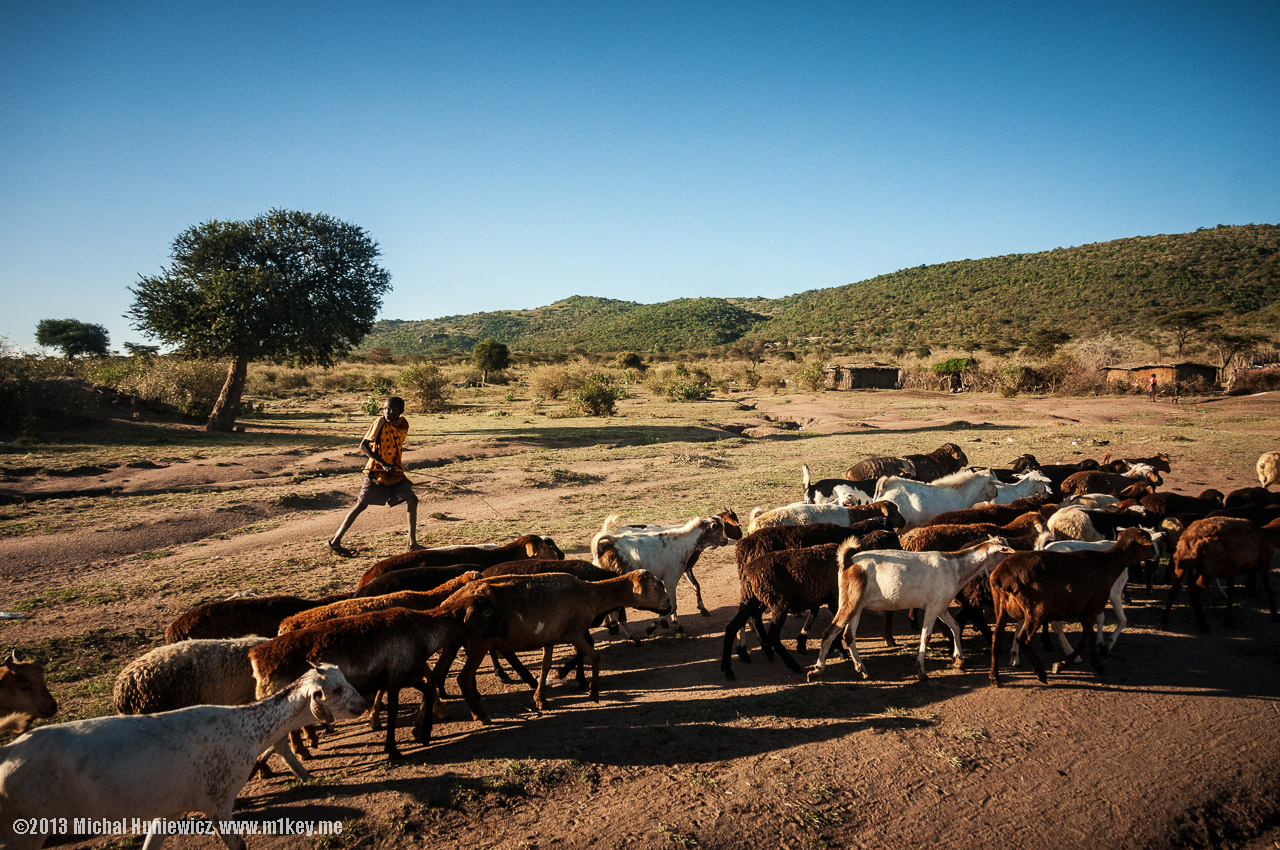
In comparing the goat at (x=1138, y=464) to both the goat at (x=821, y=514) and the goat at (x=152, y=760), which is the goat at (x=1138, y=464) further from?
the goat at (x=152, y=760)

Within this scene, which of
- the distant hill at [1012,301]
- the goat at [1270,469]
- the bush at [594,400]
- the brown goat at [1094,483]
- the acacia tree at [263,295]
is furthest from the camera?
the distant hill at [1012,301]

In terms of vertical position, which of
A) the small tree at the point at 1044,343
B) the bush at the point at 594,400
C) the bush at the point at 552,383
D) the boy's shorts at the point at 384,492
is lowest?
the boy's shorts at the point at 384,492

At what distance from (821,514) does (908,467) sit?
14.3 ft

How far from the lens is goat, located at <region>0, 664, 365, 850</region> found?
3.29m

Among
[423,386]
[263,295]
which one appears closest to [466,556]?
[263,295]

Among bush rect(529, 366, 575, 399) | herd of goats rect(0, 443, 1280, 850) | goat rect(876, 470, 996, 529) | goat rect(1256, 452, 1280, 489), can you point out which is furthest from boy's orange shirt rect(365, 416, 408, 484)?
bush rect(529, 366, 575, 399)

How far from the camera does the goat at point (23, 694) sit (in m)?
4.57

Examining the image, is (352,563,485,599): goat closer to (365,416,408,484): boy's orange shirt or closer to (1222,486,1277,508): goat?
(365,416,408,484): boy's orange shirt

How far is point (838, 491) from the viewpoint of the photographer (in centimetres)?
1024

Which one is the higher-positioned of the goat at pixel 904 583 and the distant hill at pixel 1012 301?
the distant hill at pixel 1012 301

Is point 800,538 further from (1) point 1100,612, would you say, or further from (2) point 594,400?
(2) point 594,400

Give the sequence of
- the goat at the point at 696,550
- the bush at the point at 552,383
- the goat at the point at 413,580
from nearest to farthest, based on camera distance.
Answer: the goat at the point at 413,580 → the goat at the point at 696,550 → the bush at the point at 552,383

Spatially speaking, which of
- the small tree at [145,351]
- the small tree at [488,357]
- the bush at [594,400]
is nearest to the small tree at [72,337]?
the small tree at [145,351]

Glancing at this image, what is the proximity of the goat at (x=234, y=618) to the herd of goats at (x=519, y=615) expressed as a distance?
0.04 ft
